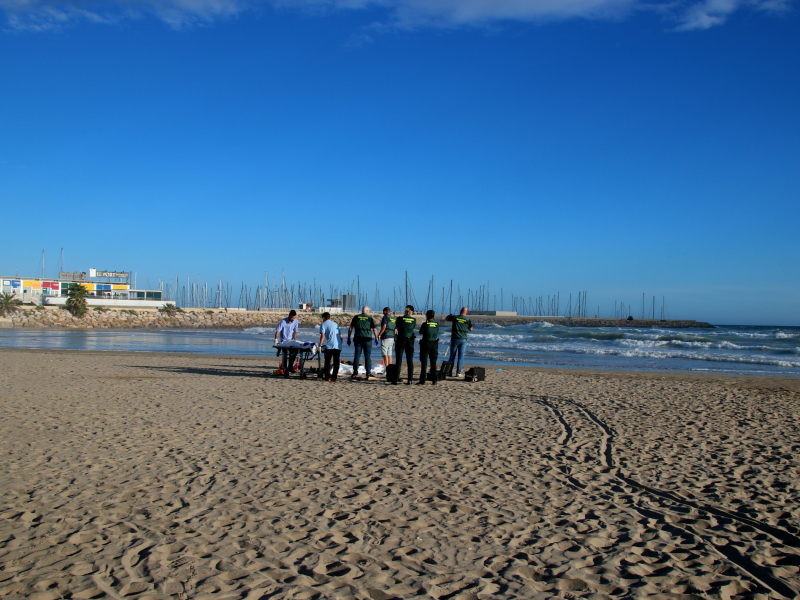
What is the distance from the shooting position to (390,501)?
4.94m

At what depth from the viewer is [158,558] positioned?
12.2 feet

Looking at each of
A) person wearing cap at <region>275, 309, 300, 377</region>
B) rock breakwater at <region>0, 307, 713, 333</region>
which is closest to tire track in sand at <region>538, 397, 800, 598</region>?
person wearing cap at <region>275, 309, 300, 377</region>

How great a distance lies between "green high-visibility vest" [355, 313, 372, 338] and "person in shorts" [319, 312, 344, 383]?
1.55 ft

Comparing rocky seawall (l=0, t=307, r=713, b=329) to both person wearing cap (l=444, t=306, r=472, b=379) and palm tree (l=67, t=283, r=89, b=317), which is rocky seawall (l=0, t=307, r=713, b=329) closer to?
palm tree (l=67, t=283, r=89, b=317)

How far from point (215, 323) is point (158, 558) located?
3030 inches

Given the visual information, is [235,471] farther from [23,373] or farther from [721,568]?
[23,373]

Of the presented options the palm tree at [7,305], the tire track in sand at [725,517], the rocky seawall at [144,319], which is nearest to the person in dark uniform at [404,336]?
the tire track in sand at [725,517]

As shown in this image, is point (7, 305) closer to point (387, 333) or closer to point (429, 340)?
point (387, 333)

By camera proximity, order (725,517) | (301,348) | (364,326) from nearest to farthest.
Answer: (725,517), (364,326), (301,348)

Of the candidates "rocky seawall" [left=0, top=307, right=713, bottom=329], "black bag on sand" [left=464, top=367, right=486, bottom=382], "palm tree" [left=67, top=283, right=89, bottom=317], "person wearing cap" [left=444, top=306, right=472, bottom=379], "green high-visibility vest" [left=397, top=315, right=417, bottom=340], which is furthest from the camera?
"palm tree" [left=67, top=283, right=89, bottom=317]

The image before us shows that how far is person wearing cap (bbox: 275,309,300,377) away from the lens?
46.5 ft

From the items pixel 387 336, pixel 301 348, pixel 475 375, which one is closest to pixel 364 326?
pixel 387 336

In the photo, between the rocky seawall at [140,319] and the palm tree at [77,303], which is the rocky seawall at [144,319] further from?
the palm tree at [77,303]

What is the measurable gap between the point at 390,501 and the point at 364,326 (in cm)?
862
